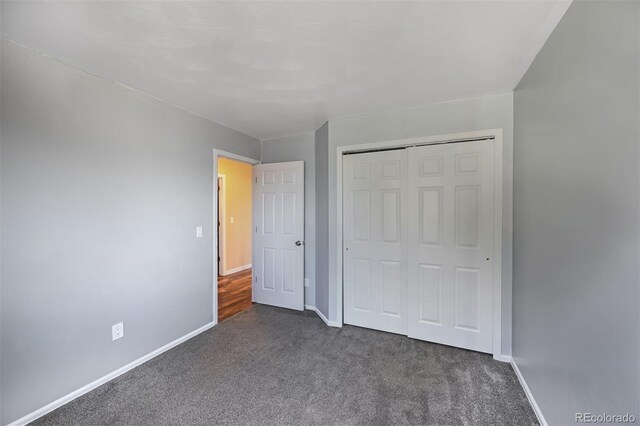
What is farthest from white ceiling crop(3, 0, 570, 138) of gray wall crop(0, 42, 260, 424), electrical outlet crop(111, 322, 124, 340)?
electrical outlet crop(111, 322, 124, 340)

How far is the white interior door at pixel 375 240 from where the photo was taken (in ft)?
9.00

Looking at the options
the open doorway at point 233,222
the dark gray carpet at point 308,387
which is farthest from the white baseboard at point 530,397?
the open doorway at point 233,222

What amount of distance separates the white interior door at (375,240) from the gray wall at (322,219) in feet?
0.81

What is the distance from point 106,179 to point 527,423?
11.2ft

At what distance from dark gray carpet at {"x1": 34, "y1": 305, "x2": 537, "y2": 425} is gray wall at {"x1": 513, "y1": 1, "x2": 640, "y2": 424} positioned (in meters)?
0.43

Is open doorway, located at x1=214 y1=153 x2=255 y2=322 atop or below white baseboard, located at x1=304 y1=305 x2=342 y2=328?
atop

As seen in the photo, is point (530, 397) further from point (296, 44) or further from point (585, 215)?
point (296, 44)

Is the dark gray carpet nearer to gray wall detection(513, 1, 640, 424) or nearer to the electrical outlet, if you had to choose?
the electrical outlet

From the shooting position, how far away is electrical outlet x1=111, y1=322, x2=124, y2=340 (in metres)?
2.09

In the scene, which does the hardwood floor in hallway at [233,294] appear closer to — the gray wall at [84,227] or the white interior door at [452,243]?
the gray wall at [84,227]

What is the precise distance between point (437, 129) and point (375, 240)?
128cm

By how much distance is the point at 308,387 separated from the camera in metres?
1.96

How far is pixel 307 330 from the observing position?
2.92 meters

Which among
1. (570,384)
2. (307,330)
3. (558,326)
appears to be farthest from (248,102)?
(570,384)
